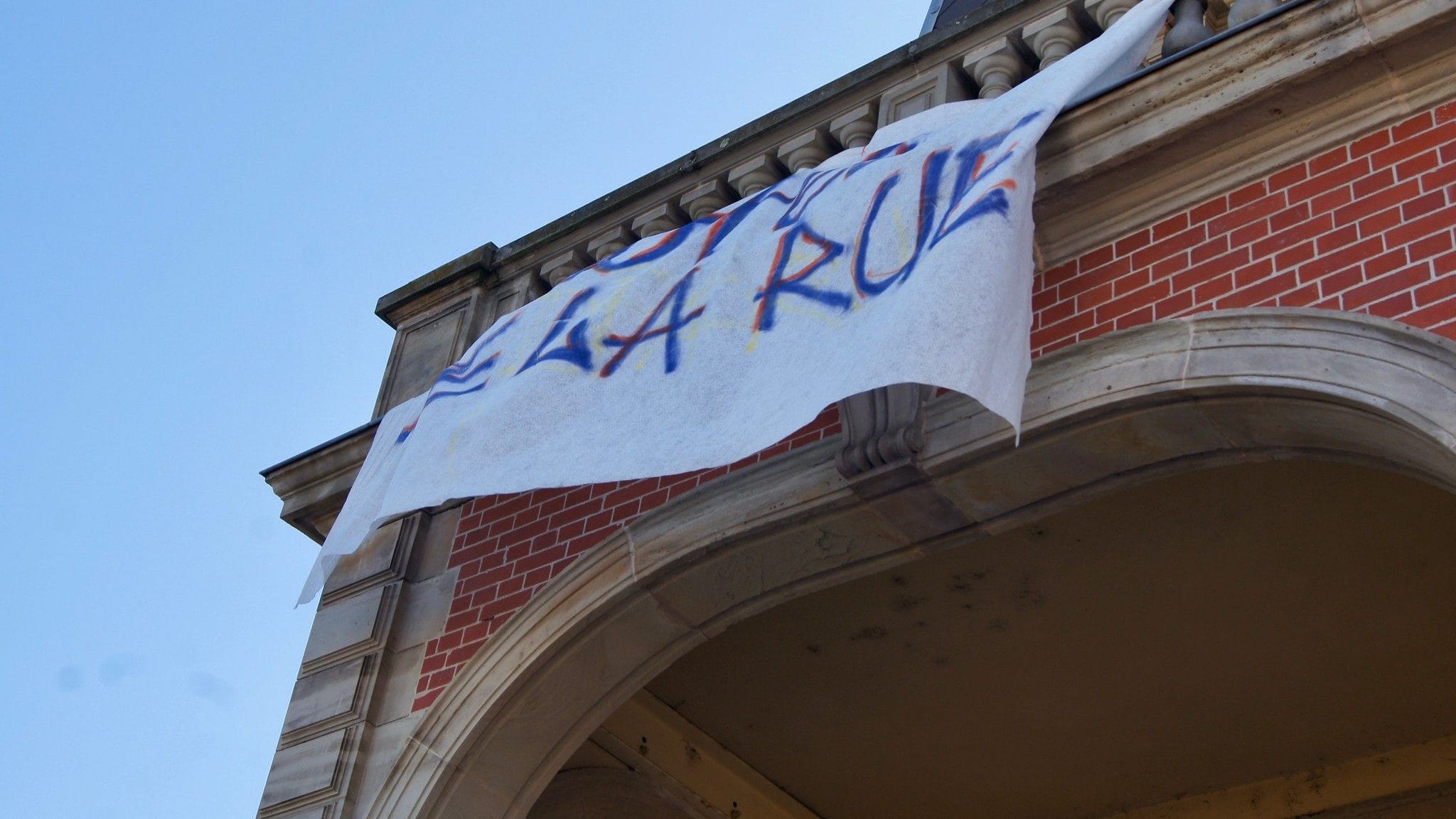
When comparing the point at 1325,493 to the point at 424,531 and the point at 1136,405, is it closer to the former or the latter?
the point at 1136,405

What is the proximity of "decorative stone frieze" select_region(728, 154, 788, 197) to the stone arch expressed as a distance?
148cm

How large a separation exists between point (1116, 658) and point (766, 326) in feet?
6.86

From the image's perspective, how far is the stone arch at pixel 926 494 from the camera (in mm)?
4195

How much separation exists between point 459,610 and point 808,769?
178 cm

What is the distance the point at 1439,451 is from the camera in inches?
154

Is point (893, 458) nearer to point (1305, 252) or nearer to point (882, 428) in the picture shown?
point (882, 428)

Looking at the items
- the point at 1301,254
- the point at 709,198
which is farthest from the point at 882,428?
the point at 709,198

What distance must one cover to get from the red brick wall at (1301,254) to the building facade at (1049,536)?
0.01m

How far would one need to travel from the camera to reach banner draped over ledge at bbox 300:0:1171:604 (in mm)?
4340

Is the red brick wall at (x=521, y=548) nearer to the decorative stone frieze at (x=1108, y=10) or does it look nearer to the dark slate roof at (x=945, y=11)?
the decorative stone frieze at (x=1108, y=10)

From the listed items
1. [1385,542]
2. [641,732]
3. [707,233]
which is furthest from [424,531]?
[1385,542]

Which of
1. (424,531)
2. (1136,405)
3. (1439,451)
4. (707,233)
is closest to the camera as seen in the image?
(1439,451)

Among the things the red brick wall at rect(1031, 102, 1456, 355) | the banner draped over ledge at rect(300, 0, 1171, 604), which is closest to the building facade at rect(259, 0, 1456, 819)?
the red brick wall at rect(1031, 102, 1456, 355)

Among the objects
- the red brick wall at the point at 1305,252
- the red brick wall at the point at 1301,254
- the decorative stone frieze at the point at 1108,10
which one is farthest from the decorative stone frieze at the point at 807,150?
the red brick wall at the point at 1305,252
